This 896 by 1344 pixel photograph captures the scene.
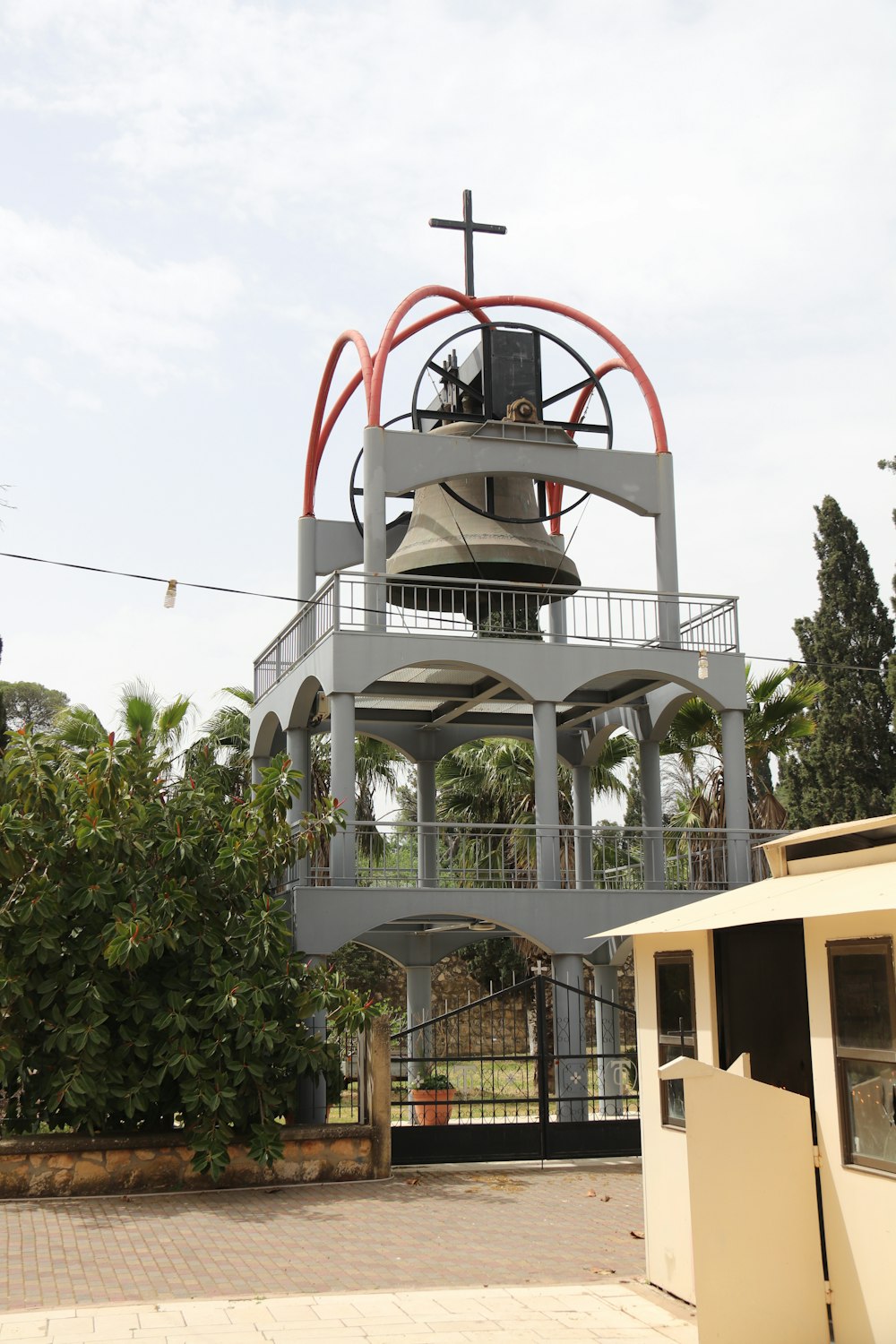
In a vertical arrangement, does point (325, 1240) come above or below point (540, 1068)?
below

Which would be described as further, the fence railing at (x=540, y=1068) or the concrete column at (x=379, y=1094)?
the fence railing at (x=540, y=1068)


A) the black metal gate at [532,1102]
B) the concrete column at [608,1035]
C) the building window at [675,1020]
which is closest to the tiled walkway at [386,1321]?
the building window at [675,1020]

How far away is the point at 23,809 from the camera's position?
12.9 m

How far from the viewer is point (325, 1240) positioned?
9.79m

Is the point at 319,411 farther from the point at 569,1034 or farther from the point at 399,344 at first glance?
the point at 569,1034

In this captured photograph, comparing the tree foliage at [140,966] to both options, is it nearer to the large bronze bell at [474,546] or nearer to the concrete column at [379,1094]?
the concrete column at [379,1094]

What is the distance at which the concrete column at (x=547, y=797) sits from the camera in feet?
53.3

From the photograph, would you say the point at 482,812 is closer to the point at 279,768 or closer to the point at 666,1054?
the point at 279,768

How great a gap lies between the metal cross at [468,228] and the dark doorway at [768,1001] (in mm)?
12420

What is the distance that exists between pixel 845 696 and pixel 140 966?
2124cm

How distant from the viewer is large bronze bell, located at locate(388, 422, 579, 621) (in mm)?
17172

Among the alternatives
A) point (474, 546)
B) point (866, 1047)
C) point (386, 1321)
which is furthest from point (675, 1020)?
point (474, 546)

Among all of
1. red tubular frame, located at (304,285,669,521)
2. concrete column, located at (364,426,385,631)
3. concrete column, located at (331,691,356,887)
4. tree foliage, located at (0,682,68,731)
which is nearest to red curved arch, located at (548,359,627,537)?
red tubular frame, located at (304,285,669,521)

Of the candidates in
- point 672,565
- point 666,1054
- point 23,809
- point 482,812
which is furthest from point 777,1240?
point 482,812
